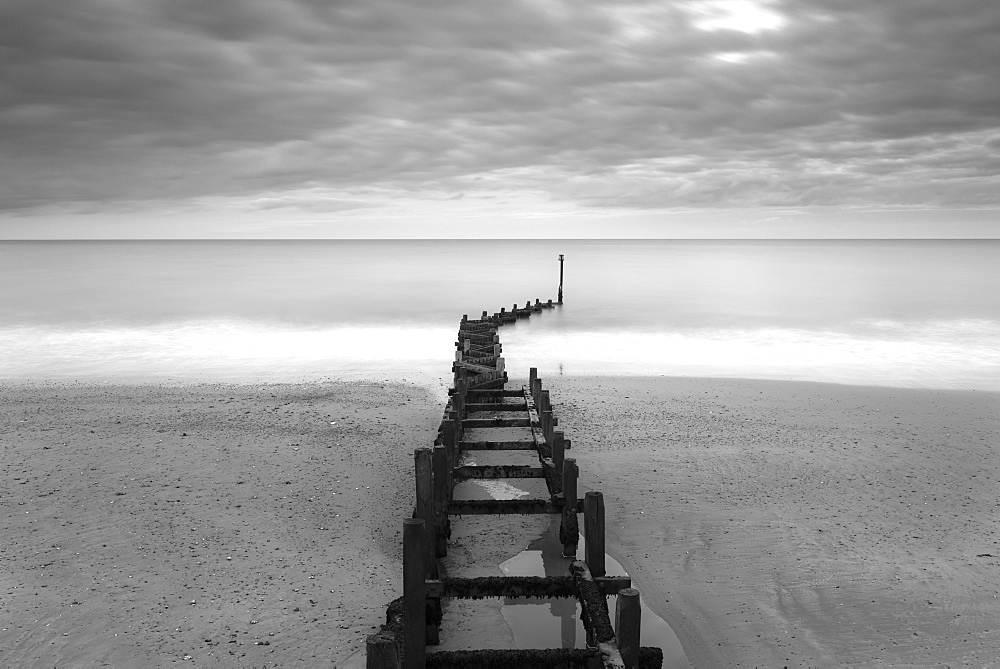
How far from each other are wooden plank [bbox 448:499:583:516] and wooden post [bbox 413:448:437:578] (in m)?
0.48

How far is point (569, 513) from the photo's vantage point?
9195mm

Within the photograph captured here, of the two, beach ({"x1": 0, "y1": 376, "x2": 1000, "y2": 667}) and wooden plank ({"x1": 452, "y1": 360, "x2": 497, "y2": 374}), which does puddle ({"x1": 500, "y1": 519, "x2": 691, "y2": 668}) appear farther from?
wooden plank ({"x1": 452, "y1": 360, "x2": 497, "y2": 374})

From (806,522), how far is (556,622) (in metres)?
4.66

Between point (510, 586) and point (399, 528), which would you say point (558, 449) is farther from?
point (510, 586)

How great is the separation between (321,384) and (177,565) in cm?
1217

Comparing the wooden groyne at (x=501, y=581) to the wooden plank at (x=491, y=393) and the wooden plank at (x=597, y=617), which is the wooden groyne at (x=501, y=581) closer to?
the wooden plank at (x=597, y=617)

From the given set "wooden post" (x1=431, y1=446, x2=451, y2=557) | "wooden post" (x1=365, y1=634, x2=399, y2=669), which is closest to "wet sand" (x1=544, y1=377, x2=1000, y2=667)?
"wooden post" (x1=431, y1=446, x2=451, y2=557)

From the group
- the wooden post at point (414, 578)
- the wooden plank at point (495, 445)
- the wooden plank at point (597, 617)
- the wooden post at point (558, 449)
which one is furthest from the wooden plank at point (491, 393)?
the wooden post at point (414, 578)

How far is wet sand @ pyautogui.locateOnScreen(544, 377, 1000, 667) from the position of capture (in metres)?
8.01

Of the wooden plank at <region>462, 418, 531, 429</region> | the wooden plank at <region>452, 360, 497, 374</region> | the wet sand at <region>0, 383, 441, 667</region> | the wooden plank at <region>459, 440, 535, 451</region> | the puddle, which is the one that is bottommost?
the puddle

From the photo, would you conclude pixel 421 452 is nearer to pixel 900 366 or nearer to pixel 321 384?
pixel 321 384

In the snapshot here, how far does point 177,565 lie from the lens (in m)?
9.04

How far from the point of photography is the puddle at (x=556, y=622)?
7871 mm

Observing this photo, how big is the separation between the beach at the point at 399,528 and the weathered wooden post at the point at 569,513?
73 centimetres
